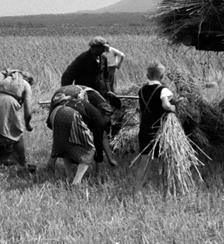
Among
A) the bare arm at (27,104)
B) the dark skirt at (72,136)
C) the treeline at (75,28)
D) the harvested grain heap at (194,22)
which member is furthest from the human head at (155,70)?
the bare arm at (27,104)

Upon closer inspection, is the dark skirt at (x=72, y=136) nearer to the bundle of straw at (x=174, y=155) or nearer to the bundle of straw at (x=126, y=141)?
the bundle of straw at (x=174, y=155)

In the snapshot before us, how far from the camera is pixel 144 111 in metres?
4.98

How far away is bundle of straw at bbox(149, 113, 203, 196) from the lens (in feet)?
15.8

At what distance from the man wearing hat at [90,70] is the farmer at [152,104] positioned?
4.29 ft

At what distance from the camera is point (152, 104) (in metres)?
4.88

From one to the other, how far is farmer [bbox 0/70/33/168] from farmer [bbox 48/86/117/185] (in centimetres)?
83

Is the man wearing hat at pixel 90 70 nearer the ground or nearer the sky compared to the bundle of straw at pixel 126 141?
nearer the sky

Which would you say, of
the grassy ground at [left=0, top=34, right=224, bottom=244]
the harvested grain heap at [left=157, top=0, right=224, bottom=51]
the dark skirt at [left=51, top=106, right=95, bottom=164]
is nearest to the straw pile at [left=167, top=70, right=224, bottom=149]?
the grassy ground at [left=0, top=34, right=224, bottom=244]

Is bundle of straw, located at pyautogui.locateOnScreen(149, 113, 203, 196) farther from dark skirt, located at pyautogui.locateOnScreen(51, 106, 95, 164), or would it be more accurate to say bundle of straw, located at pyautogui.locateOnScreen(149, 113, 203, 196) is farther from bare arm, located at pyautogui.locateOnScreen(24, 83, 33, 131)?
bare arm, located at pyautogui.locateOnScreen(24, 83, 33, 131)

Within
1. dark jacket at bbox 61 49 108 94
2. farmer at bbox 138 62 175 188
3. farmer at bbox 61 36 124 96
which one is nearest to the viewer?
farmer at bbox 138 62 175 188

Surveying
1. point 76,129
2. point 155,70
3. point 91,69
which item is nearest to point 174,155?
point 155,70

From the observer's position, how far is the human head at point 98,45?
594cm

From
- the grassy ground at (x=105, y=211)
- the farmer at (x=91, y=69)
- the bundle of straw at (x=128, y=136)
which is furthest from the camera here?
the bundle of straw at (x=128, y=136)

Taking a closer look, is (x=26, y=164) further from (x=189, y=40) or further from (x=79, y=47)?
(x=79, y=47)
